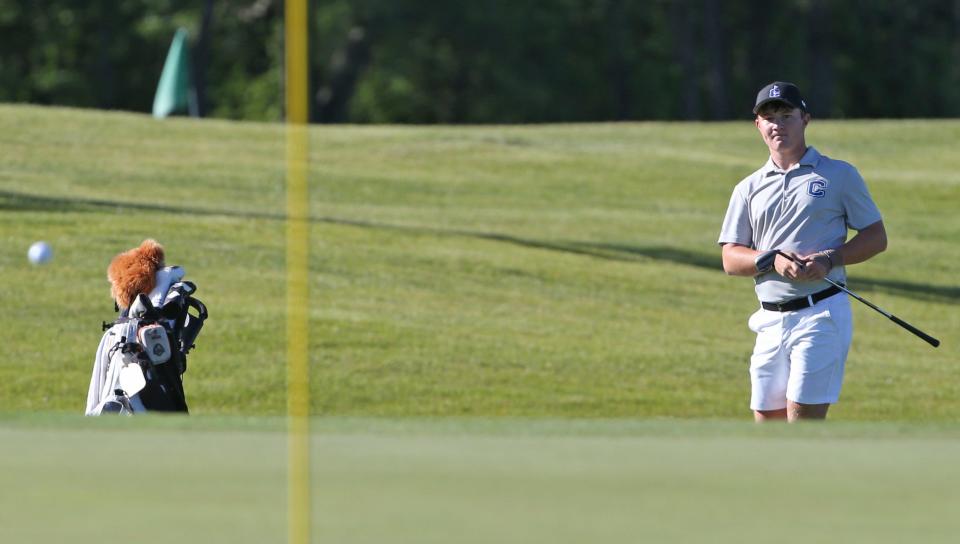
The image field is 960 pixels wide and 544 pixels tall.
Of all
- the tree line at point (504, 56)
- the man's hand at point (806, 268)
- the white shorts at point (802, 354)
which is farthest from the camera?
the tree line at point (504, 56)

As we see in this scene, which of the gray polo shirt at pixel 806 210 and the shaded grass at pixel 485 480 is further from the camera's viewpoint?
the gray polo shirt at pixel 806 210

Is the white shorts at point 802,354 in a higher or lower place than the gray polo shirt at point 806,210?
lower

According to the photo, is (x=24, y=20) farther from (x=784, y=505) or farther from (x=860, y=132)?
(x=784, y=505)

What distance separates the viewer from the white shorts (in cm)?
773

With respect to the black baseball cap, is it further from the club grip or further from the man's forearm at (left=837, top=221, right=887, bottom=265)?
the club grip

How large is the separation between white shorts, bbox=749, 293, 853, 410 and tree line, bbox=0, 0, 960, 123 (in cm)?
4671

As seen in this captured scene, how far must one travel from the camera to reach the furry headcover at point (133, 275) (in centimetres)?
965

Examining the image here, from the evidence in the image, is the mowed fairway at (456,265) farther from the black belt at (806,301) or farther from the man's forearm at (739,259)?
the black belt at (806,301)

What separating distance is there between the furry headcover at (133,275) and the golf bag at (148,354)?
2.2 inches

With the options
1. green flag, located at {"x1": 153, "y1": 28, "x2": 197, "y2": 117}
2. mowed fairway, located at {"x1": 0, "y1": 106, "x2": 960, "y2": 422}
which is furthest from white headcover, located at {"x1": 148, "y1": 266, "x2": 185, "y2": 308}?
green flag, located at {"x1": 153, "y1": 28, "x2": 197, "y2": 117}

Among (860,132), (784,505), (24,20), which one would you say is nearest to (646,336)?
(784,505)

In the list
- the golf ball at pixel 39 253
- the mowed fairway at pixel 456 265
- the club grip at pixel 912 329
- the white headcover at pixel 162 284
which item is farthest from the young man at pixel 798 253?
the golf ball at pixel 39 253

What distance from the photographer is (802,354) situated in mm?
7746

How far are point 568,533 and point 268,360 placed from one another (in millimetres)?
11662
